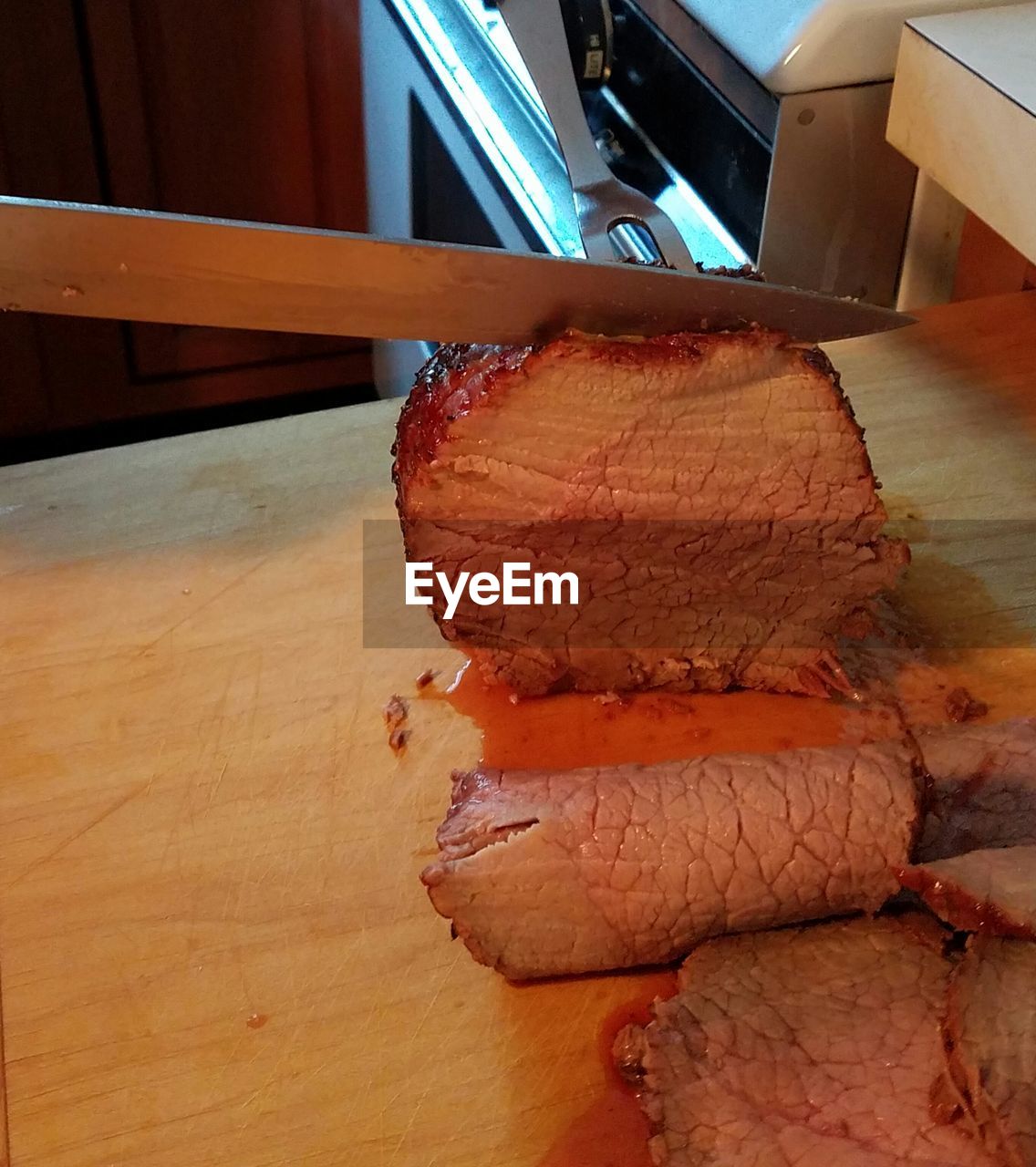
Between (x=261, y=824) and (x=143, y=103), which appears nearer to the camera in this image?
(x=261, y=824)

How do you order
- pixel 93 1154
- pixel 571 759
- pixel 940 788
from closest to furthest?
pixel 93 1154 < pixel 940 788 < pixel 571 759

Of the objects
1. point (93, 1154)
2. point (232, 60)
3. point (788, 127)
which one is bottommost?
point (93, 1154)

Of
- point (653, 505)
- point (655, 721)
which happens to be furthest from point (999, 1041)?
point (653, 505)

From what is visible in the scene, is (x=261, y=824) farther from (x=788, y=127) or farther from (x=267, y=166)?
(x=267, y=166)

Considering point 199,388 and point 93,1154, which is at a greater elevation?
point 93,1154

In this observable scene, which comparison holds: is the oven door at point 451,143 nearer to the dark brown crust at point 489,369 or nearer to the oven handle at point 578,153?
the oven handle at point 578,153

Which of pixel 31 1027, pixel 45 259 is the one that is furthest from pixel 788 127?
pixel 31 1027

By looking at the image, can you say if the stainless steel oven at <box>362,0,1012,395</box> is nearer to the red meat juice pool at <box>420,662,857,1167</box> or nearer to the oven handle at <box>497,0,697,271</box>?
the oven handle at <box>497,0,697,271</box>

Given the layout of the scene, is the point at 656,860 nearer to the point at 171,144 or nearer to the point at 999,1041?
the point at 999,1041

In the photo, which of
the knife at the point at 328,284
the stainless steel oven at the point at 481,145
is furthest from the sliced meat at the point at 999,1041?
the stainless steel oven at the point at 481,145
